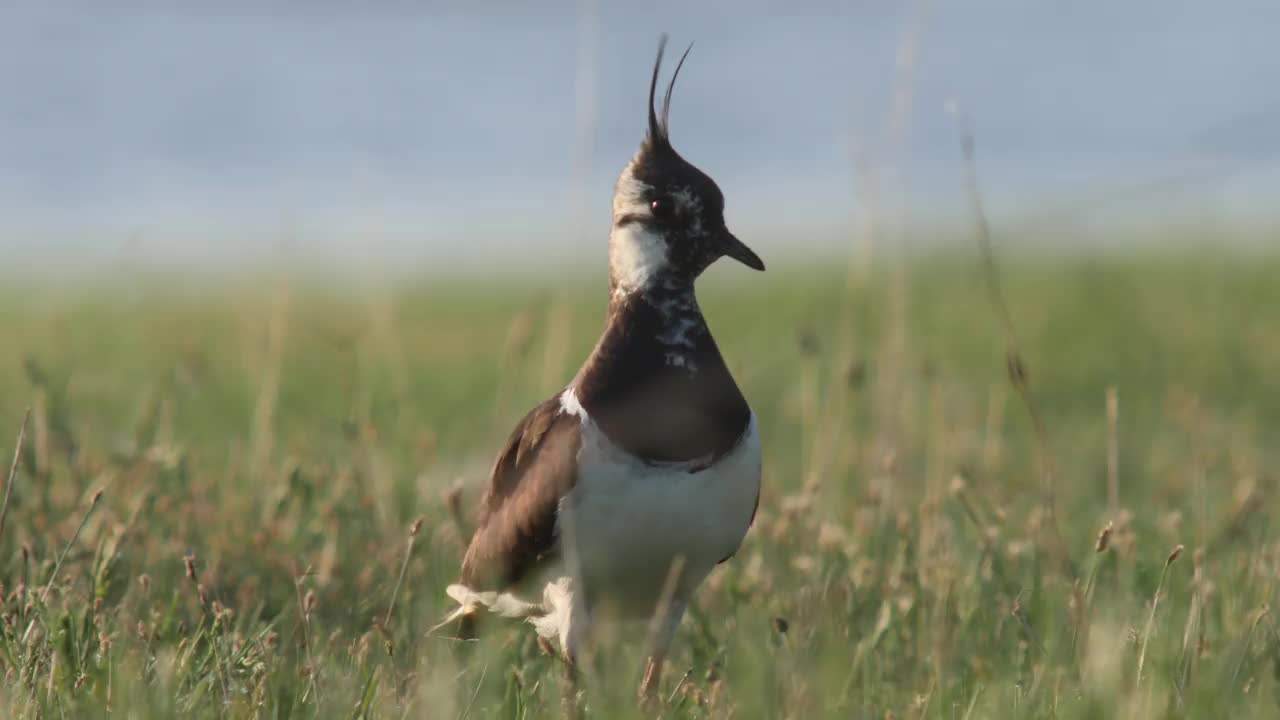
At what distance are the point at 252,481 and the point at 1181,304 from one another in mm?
11594

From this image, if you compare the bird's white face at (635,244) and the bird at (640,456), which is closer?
the bird at (640,456)

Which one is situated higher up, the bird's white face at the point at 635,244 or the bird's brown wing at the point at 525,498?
the bird's white face at the point at 635,244

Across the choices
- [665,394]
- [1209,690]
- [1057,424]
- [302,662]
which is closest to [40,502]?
[302,662]

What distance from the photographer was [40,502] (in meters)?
5.57

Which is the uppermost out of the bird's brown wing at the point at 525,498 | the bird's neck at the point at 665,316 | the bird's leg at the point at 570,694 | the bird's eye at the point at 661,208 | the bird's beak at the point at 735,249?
the bird's eye at the point at 661,208

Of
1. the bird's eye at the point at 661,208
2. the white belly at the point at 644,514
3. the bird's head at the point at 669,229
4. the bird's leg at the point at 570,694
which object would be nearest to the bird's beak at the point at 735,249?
the bird's head at the point at 669,229

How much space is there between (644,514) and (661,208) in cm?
100

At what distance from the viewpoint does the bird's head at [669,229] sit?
4648mm

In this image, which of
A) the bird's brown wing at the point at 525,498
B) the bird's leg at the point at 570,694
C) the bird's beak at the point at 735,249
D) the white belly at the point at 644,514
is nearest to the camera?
the bird's leg at the point at 570,694

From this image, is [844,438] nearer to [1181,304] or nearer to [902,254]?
[902,254]

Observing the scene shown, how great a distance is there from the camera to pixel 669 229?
15.3ft

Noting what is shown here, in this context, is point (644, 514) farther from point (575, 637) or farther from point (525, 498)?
point (575, 637)

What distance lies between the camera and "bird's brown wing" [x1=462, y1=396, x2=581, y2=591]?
4.45 metres

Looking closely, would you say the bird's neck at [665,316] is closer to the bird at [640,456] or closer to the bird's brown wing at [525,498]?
the bird at [640,456]
